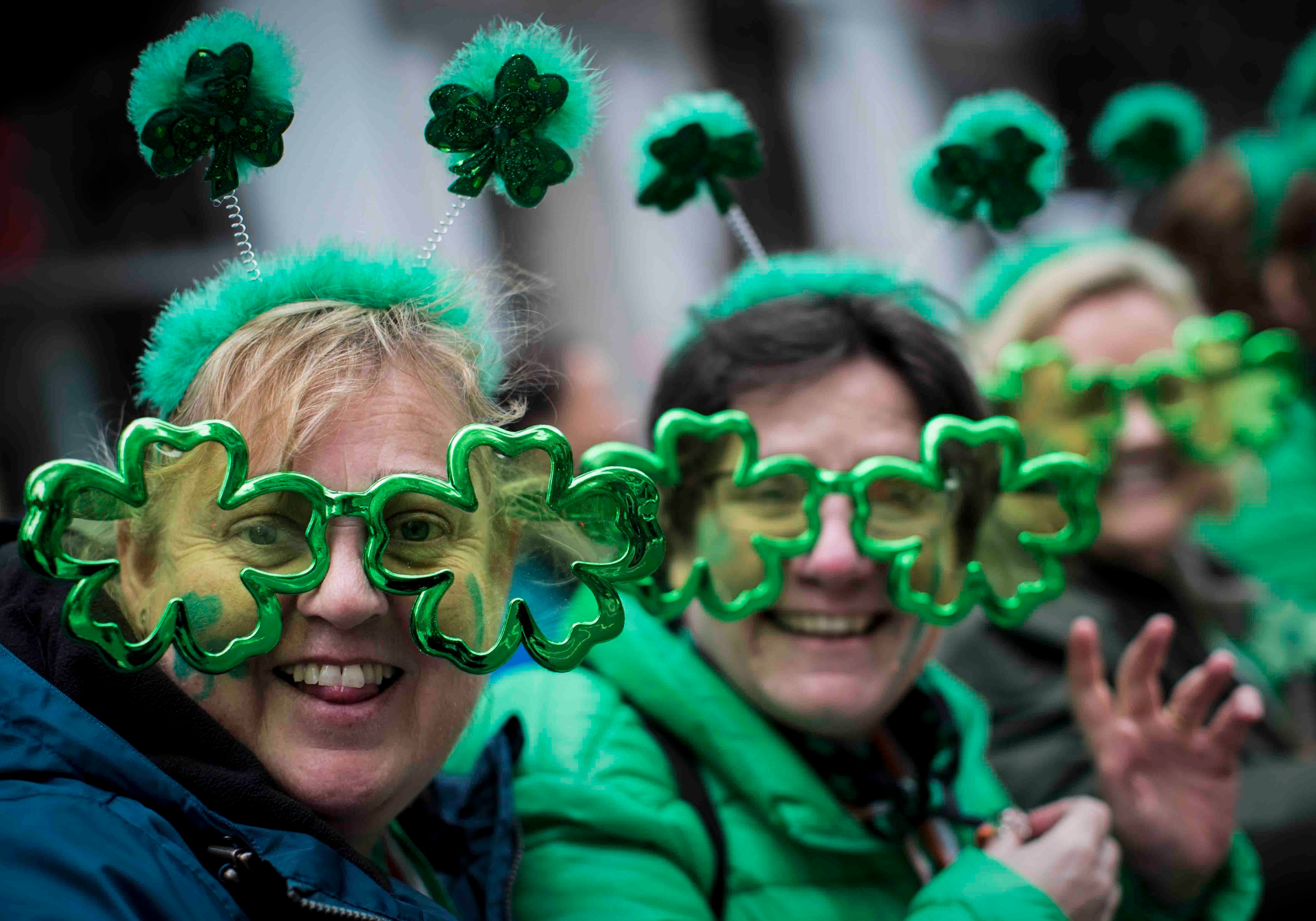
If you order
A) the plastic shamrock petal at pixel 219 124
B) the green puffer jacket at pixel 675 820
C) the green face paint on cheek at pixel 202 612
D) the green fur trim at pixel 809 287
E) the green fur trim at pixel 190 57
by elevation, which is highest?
the green fur trim at pixel 190 57

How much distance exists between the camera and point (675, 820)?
134 cm

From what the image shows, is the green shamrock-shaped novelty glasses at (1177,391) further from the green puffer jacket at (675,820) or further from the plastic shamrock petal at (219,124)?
the plastic shamrock petal at (219,124)

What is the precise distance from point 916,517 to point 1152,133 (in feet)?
5.34

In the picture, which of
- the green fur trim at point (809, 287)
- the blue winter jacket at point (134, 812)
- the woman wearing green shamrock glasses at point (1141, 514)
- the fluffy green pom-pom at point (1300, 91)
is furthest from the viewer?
the fluffy green pom-pom at point (1300, 91)

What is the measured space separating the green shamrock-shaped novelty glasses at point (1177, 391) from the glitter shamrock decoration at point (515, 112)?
3.57 ft

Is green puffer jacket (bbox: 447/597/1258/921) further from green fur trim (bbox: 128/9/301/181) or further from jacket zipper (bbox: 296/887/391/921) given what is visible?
green fur trim (bbox: 128/9/301/181)

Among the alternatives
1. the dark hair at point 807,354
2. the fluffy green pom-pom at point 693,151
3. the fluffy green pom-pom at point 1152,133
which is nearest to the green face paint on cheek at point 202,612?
the dark hair at point 807,354

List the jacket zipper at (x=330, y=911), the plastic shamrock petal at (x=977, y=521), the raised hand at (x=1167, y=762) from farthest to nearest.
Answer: the raised hand at (x=1167, y=762), the plastic shamrock petal at (x=977, y=521), the jacket zipper at (x=330, y=911)

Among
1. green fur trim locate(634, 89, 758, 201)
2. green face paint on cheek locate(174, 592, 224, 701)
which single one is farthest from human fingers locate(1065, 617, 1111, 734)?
green face paint on cheek locate(174, 592, 224, 701)

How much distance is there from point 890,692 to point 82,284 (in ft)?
9.95

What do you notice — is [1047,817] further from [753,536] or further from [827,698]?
[753,536]

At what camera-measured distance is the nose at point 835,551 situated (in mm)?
1364

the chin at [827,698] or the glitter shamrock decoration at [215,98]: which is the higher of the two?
the glitter shamrock decoration at [215,98]

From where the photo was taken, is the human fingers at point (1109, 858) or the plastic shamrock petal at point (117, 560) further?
the human fingers at point (1109, 858)
